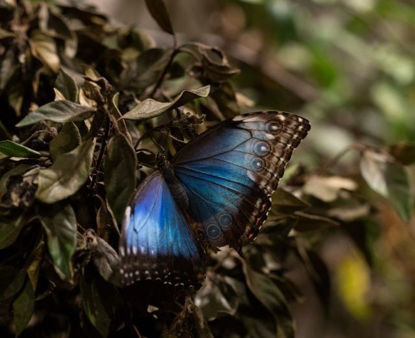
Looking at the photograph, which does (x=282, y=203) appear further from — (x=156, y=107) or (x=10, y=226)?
(x=10, y=226)

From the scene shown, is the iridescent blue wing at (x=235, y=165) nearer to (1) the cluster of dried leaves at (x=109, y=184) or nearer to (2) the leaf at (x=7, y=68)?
(1) the cluster of dried leaves at (x=109, y=184)

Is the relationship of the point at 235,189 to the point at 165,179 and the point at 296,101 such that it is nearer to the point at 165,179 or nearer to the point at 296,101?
the point at 165,179

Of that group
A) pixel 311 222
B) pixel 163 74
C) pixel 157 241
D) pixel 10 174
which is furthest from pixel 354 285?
pixel 10 174

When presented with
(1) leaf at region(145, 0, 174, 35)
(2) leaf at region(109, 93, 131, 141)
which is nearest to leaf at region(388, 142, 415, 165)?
(1) leaf at region(145, 0, 174, 35)

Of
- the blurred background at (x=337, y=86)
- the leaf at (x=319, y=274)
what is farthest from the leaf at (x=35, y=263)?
the blurred background at (x=337, y=86)

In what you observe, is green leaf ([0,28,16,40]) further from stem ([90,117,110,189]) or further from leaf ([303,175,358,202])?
leaf ([303,175,358,202])
